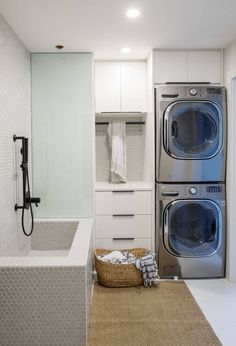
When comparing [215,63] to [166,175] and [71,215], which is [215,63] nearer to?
[166,175]

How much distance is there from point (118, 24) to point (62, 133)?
1.22 metres

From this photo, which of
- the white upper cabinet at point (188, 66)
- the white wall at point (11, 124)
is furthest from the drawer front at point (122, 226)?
the white upper cabinet at point (188, 66)

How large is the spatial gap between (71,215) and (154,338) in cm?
149

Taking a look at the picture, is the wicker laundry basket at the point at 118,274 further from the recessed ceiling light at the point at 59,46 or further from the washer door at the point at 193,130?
the recessed ceiling light at the point at 59,46

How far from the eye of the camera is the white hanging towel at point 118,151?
3.56 meters

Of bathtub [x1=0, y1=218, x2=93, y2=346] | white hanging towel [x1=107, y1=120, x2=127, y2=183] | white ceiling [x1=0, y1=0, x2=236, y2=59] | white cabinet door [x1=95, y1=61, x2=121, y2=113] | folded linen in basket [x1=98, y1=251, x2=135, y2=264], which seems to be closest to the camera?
bathtub [x1=0, y1=218, x2=93, y2=346]

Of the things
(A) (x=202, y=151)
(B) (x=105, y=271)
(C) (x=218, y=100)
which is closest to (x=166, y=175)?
(A) (x=202, y=151)

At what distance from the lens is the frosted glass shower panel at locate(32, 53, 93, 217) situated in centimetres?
314

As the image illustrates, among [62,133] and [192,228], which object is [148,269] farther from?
[62,133]

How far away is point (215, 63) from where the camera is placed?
10.2 feet

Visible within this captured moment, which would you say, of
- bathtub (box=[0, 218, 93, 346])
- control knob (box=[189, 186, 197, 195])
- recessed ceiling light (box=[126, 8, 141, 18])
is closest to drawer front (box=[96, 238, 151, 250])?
control knob (box=[189, 186, 197, 195])

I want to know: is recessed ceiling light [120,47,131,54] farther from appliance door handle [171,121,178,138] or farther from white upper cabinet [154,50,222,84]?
appliance door handle [171,121,178,138]

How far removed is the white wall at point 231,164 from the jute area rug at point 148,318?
0.55 meters

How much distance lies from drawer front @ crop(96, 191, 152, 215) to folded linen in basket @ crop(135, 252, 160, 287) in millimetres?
504
